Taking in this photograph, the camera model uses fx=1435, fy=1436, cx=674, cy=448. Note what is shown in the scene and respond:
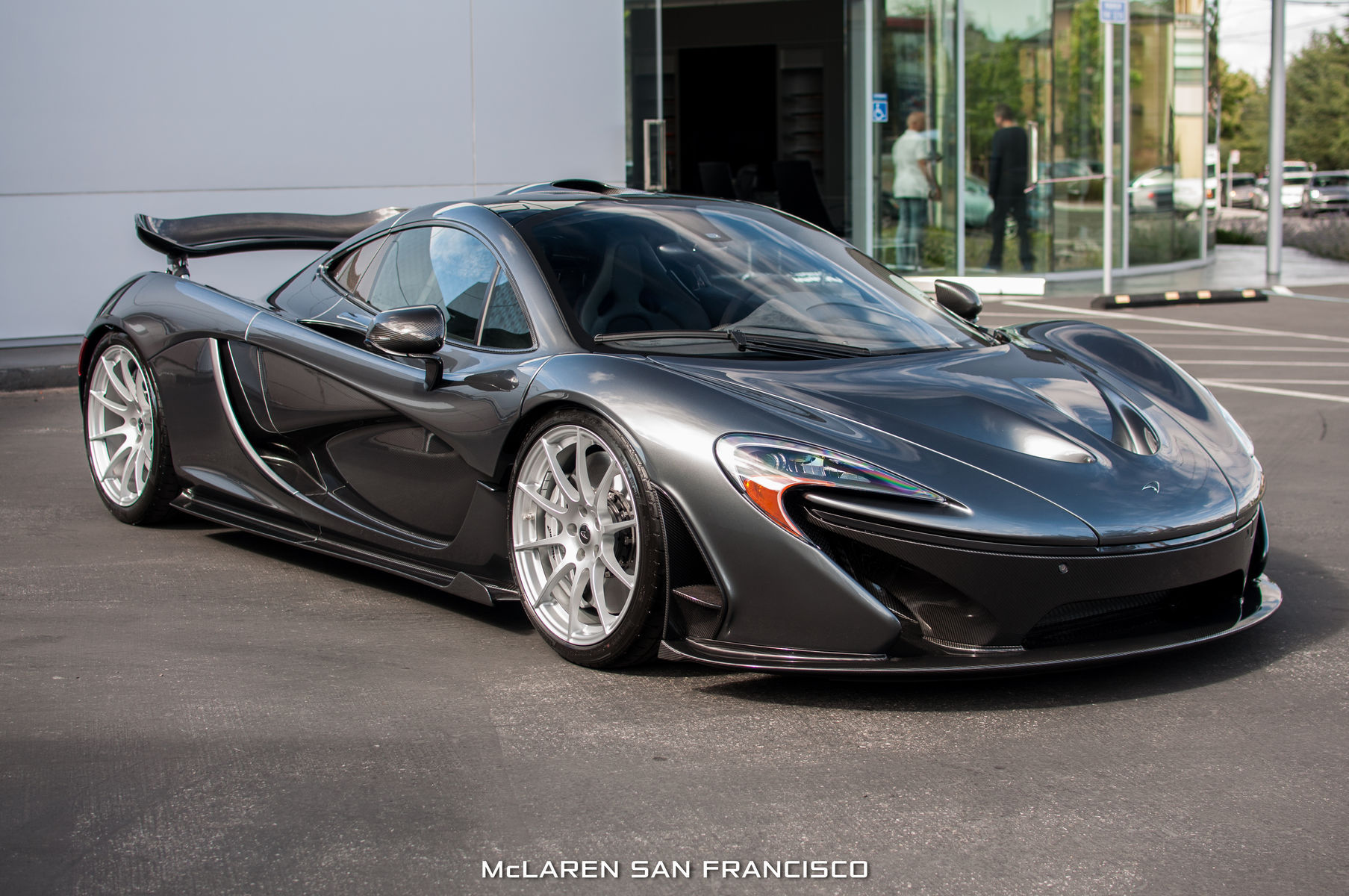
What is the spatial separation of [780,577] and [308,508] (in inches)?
77.3

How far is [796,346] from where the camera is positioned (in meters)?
3.99

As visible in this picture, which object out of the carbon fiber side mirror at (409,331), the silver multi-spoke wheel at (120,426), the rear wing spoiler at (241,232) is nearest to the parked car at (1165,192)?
the rear wing spoiler at (241,232)

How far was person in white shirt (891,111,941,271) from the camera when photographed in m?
17.1

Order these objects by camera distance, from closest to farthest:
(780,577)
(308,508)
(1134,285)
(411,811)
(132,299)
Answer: (411,811) → (780,577) → (308,508) → (132,299) → (1134,285)

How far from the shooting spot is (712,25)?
29.9m

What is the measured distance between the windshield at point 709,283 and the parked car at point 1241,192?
64.7 meters

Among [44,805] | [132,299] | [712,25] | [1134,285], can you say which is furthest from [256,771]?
[712,25]

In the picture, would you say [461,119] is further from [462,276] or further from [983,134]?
[462,276]

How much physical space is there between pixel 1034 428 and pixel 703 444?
0.86 metres

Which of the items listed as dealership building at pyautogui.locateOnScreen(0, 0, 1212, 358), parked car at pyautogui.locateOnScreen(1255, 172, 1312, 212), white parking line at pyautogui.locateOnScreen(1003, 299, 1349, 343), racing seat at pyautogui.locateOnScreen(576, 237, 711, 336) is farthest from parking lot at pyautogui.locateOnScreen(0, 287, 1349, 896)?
parked car at pyautogui.locateOnScreen(1255, 172, 1312, 212)

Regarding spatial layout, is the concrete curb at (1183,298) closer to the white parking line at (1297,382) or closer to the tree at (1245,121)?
the white parking line at (1297,382)

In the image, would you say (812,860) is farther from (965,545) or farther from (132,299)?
(132,299)

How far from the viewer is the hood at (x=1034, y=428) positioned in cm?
330

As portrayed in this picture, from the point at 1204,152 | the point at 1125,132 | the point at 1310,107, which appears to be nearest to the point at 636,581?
the point at 1125,132
